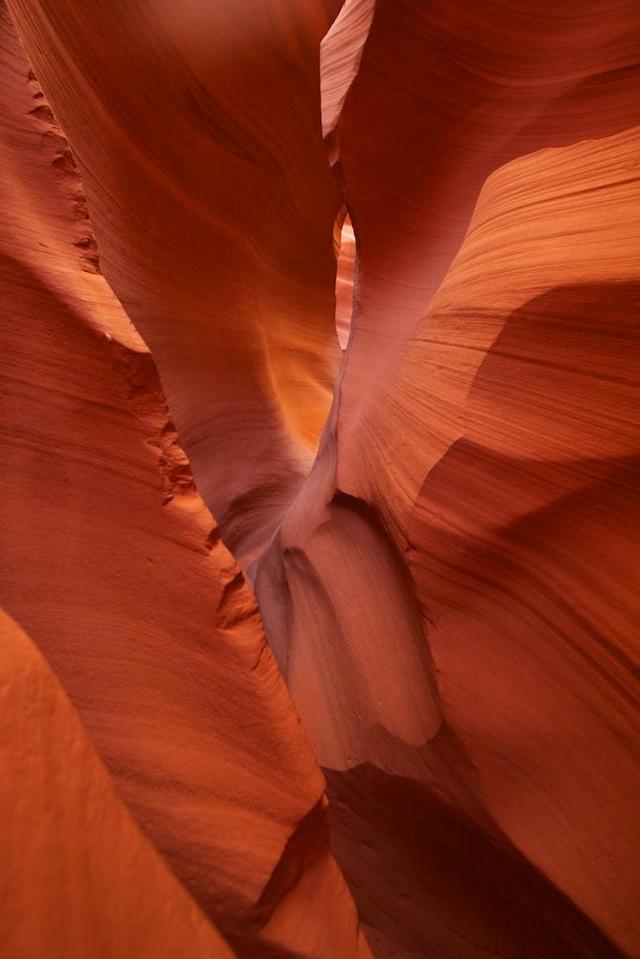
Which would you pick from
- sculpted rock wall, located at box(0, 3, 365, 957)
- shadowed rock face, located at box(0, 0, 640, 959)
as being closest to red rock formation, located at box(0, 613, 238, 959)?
shadowed rock face, located at box(0, 0, 640, 959)

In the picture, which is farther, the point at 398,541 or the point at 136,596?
the point at 398,541

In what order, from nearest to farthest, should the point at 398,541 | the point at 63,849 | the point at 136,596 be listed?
the point at 63,849 → the point at 136,596 → the point at 398,541

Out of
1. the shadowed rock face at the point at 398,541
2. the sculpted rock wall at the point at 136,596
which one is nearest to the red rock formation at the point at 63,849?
the shadowed rock face at the point at 398,541

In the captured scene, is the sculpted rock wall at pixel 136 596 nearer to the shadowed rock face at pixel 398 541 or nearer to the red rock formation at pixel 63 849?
the shadowed rock face at pixel 398 541

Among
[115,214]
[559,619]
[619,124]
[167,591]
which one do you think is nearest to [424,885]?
[559,619]

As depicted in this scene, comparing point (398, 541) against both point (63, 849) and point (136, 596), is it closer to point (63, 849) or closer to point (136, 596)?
point (136, 596)

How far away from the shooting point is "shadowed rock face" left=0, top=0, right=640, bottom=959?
28.2 inches

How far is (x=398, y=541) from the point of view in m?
1.09

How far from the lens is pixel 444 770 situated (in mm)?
1023

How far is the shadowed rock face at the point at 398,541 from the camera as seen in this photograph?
717mm

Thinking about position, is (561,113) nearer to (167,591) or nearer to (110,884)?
(167,591)

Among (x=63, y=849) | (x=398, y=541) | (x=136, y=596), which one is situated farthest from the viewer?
(x=398, y=541)

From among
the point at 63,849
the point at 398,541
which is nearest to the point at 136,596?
the point at 63,849

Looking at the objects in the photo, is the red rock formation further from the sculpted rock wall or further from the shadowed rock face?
the sculpted rock wall
